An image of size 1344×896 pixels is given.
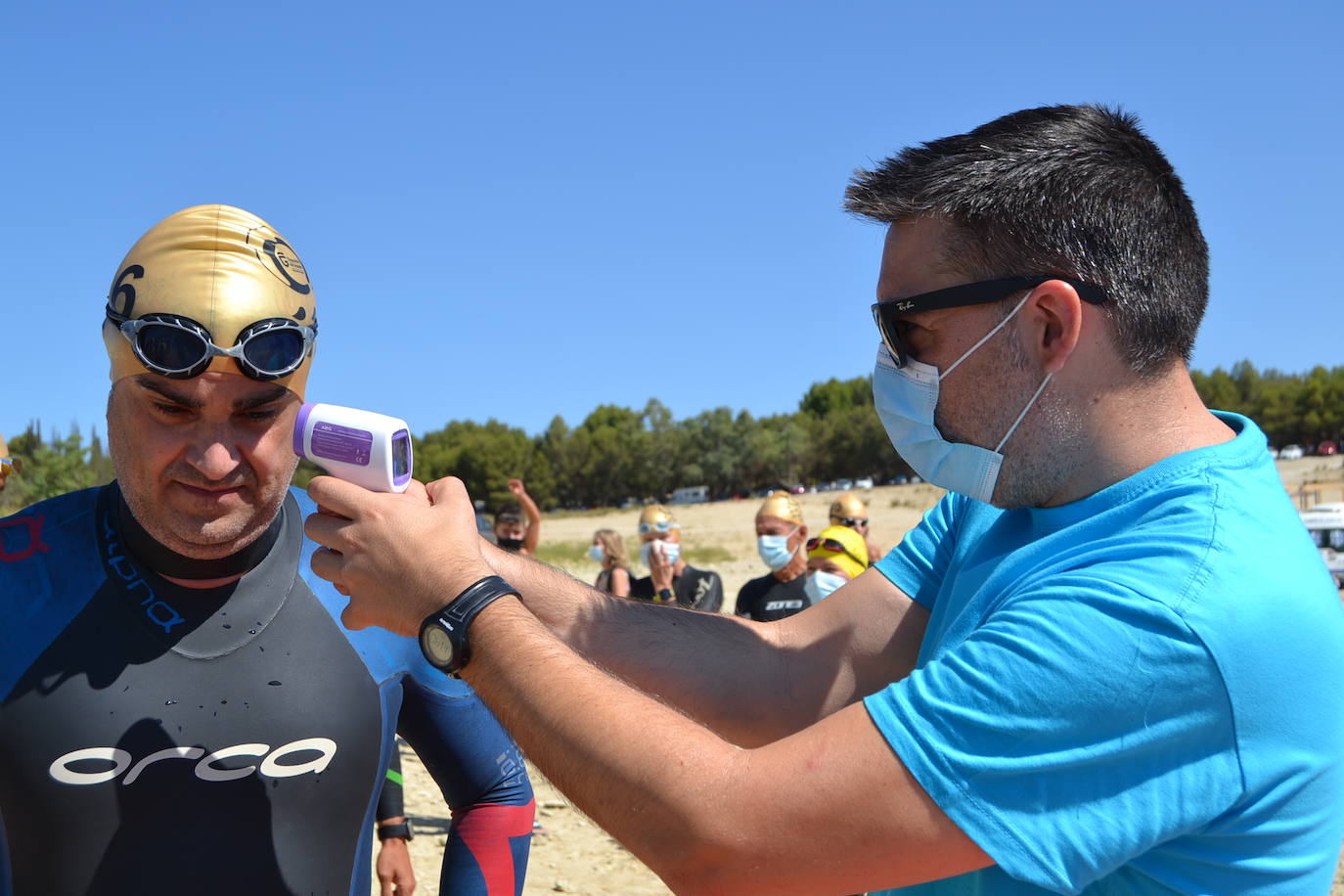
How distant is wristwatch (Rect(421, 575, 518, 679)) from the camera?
186 centimetres

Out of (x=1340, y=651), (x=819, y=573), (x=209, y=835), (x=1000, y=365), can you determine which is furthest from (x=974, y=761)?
(x=819, y=573)

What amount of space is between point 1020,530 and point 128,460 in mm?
2118

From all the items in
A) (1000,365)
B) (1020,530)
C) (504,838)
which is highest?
(1000,365)

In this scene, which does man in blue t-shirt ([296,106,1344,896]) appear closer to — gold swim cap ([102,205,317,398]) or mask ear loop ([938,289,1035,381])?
mask ear loop ([938,289,1035,381])

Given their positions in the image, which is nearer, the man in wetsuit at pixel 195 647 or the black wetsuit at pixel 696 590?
the man in wetsuit at pixel 195 647

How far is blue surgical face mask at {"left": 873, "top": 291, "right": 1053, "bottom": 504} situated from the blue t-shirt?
0.42 m

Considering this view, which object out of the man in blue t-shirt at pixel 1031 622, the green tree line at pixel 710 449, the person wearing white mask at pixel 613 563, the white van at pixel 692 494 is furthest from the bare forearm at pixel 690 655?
the white van at pixel 692 494

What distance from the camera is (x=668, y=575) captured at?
9.13 m

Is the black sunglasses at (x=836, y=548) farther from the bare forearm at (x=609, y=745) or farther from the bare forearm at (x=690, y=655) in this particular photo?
the bare forearm at (x=609, y=745)

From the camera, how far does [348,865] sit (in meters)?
2.62

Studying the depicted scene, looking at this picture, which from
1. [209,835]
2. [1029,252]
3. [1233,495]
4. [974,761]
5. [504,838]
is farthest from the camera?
[504,838]

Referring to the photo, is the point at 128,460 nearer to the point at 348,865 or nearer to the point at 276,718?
the point at 276,718

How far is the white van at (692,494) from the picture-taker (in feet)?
312

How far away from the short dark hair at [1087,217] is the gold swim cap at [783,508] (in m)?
6.76
